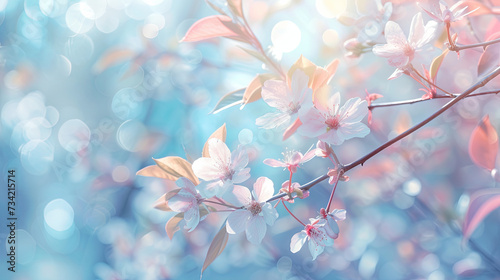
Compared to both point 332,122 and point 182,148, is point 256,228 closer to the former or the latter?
point 332,122

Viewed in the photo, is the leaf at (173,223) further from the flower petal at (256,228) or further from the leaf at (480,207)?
the leaf at (480,207)

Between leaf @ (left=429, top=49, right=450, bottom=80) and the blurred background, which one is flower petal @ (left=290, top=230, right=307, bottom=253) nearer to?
leaf @ (left=429, top=49, right=450, bottom=80)

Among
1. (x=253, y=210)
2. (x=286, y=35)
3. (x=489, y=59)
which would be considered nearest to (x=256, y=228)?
(x=253, y=210)

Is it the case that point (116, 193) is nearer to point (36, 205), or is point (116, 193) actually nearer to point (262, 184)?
point (36, 205)

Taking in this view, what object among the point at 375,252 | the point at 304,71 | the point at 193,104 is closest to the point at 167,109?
the point at 193,104

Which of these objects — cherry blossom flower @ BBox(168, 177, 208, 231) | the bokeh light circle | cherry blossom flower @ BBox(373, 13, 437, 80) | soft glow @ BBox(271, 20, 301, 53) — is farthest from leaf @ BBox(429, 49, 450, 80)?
the bokeh light circle

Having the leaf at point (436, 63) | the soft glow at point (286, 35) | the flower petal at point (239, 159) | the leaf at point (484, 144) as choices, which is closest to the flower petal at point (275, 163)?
the flower petal at point (239, 159)
